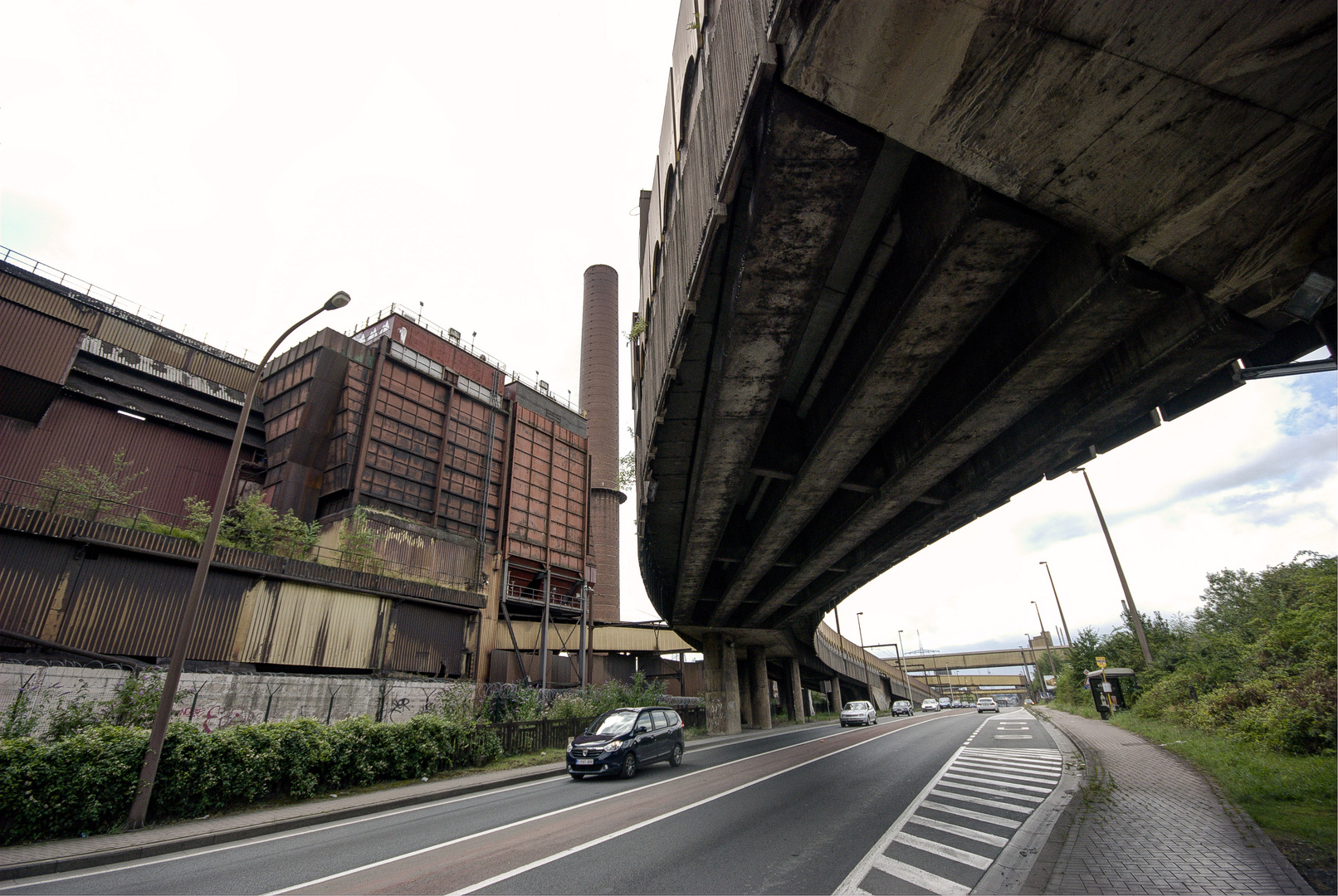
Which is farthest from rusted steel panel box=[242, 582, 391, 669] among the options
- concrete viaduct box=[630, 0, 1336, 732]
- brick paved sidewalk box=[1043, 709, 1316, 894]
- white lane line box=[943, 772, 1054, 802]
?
brick paved sidewalk box=[1043, 709, 1316, 894]

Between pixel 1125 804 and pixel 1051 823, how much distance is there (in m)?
1.68

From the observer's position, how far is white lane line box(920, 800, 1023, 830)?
8.03 metres

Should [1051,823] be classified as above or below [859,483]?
below

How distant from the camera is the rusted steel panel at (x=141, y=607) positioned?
57.5ft

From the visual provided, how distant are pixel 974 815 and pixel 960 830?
48.8 inches

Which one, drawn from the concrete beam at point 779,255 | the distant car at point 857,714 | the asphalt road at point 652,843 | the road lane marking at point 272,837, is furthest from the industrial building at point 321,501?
the concrete beam at point 779,255

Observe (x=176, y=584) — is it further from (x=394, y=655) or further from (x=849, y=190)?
(x=849, y=190)

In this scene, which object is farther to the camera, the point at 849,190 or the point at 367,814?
the point at 367,814

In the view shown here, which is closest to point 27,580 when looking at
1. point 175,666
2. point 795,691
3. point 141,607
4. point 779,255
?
point 141,607

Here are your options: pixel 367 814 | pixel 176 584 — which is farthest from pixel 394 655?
pixel 367 814

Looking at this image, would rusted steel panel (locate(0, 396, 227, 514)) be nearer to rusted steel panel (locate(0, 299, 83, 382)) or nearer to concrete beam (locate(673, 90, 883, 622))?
rusted steel panel (locate(0, 299, 83, 382))

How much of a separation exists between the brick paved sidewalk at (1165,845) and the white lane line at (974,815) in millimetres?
816

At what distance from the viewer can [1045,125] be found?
451 cm

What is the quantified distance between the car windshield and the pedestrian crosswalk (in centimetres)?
691
